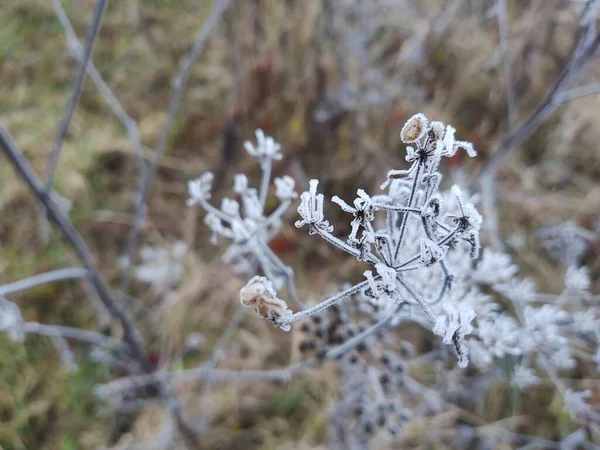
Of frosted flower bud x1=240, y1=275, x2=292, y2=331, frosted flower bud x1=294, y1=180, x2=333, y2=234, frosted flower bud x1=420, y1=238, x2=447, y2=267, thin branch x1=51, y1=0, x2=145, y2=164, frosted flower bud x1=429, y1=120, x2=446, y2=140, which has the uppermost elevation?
thin branch x1=51, y1=0, x2=145, y2=164

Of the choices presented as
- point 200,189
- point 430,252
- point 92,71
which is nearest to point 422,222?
point 430,252

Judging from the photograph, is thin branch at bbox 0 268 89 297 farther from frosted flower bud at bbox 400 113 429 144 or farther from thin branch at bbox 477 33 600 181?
thin branch at bbox 477 33 600 181

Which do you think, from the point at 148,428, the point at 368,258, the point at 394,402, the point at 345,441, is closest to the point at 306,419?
the point at 345,441

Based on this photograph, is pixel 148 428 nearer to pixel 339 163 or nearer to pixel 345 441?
pixel 345 441

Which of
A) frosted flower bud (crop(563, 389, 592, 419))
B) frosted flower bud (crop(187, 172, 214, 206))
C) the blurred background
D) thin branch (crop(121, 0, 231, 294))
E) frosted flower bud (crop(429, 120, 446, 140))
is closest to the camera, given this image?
frosted flower bud (crop(429, 120, 446, 140))

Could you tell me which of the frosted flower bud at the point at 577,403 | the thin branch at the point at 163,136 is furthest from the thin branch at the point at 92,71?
the frosted flower bud at the point at 577,403

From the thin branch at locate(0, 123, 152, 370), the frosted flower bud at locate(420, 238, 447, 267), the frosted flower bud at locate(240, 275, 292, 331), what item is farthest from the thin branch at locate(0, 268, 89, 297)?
the frosted flower bud at locate(420, 238, 447, 267)
